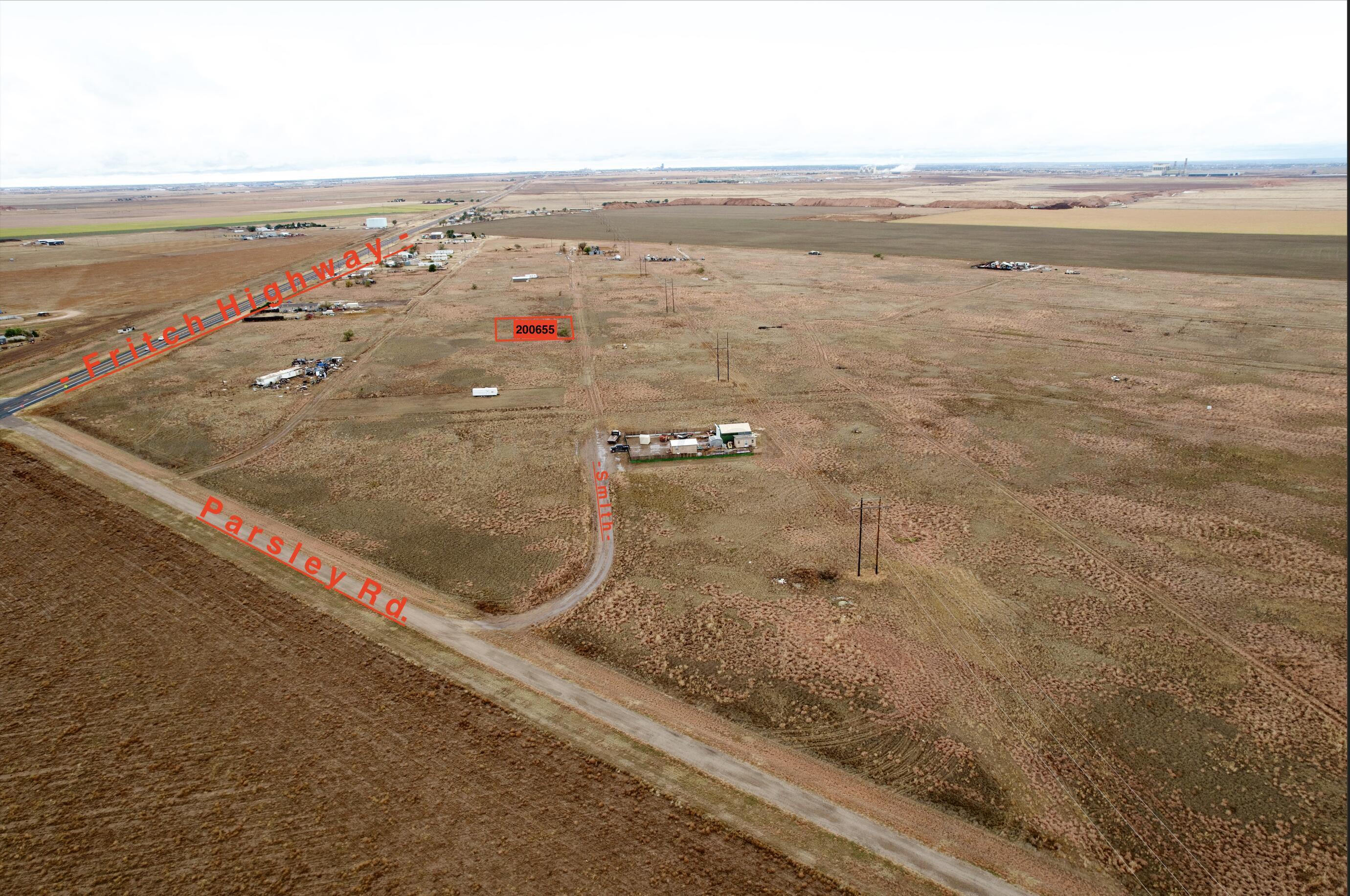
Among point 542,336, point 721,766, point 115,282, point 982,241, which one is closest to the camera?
point 721,766

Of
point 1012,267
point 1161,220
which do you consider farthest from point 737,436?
point 1161,220

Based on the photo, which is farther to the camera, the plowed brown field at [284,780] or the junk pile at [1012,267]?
the junk pile at [1012,267]

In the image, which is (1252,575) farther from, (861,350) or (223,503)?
(223,503)

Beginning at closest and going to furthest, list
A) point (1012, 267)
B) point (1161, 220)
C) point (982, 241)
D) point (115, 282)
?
point (1012, 267) < point (115, 282) < point (982, 241) < point (1161, 220)

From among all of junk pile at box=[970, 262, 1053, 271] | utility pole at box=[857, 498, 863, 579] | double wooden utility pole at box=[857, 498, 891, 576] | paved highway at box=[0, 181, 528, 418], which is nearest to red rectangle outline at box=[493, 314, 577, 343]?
paved highway at box=[0, 181, 528, 418]

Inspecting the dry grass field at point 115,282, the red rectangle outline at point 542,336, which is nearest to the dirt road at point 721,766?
the red rectangle outline at point 542,336

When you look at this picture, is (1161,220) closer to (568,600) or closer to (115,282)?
(568,600)

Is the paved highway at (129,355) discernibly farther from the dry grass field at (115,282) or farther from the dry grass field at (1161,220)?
the dry grass field at (1161,220)

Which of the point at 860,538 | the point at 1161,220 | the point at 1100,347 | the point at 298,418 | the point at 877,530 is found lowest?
the point at 877,530
